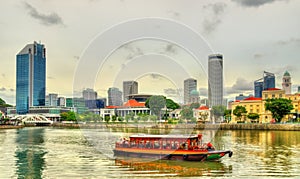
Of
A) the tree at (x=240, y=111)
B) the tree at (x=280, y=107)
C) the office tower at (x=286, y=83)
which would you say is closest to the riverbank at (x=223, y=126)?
the tree at (x=280, y=107)

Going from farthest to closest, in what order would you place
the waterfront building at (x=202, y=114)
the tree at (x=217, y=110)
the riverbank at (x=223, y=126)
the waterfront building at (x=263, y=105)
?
the tree at (x=217, y=110)
the waterfront building at (x=263, y=105)
the waterfront building at (x=202, y=114)
the riverbank at (x=223, y=126)

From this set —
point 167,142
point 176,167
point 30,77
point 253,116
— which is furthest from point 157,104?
point 30,77

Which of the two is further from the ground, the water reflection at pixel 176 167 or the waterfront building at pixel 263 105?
the waterfront building at pixel 263 105

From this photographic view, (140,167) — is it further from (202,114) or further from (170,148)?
(202,114)

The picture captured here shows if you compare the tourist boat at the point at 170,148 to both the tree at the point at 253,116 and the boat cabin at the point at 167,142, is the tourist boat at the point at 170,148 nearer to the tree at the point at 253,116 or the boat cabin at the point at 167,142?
the boat cabin at the point at 167,142

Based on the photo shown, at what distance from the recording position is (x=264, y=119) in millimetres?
85875

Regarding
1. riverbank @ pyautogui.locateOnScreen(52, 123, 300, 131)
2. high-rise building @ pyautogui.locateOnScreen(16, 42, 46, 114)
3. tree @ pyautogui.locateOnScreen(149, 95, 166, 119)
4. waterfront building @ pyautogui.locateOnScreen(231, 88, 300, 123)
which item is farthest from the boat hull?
high-rise building @ pyautogui.locateOnScreen(16, 42, 46, 114)

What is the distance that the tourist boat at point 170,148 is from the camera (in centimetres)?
2517

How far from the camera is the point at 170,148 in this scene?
26422mm

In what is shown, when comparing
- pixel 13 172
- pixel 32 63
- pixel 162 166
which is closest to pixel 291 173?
pixel 162 166

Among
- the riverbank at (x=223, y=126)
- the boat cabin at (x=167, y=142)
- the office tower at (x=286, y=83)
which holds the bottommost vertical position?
the riverbank at (x=223, y=126)

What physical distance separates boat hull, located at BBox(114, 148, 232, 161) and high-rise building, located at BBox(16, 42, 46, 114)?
17281 centimetres

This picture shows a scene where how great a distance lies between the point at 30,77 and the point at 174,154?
17688 centimetres

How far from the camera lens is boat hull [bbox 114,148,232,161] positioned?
25062mm
